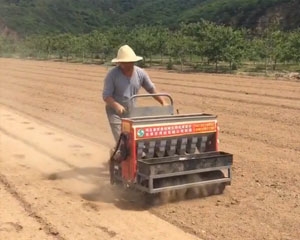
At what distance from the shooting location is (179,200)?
613 cm

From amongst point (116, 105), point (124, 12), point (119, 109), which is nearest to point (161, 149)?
point (119, 109)

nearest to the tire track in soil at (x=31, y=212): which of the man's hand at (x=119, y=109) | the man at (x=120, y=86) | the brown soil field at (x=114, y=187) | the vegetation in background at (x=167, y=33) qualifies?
the brown soil field at (x=114, y=187)

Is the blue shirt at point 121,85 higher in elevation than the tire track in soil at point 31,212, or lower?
higher

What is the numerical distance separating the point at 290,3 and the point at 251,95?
6050cm

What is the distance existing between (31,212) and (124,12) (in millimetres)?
137505

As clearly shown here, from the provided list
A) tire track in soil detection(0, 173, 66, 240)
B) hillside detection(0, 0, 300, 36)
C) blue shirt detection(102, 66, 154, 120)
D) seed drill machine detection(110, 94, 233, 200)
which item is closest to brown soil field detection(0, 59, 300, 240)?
tire track in soil detection(0, 173, 66, 240)

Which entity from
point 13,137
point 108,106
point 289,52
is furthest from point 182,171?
point 289,52

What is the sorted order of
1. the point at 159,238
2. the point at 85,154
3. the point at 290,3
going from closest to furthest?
the point at 159,238 → the point at 85,154 → the point at 290,3

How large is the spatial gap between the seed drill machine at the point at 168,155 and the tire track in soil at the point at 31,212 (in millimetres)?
1103

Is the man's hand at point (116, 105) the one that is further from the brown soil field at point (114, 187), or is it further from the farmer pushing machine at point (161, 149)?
the brown soil field at point (114, 187)

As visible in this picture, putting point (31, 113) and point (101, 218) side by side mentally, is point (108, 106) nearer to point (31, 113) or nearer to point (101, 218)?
point (101, 218)

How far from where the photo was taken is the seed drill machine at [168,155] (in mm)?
5828

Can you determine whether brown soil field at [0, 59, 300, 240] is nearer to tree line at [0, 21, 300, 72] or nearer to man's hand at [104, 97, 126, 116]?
man's hand at [104, 97, 126, 116]

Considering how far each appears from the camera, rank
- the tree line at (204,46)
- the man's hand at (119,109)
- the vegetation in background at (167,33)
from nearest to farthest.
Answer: the man's hand at (119,109) < the tree line at (204,46) < the vegetation in background at (167,33)
